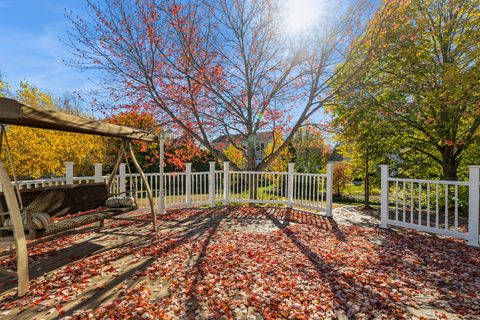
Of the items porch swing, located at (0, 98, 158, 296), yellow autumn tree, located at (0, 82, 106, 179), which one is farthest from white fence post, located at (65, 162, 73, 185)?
yellow autumn tree, located at (0, 82, 106, 179)

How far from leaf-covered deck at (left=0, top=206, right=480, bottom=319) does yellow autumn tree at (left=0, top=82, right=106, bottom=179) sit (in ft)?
23.1

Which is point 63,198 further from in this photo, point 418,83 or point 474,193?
point 418,83

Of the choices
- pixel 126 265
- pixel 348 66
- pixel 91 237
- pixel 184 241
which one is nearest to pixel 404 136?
pixel 348 66

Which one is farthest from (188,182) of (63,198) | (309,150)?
(309,150)

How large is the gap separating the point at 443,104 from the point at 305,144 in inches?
495

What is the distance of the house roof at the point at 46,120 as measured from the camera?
2053mm

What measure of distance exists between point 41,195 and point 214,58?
5.22m

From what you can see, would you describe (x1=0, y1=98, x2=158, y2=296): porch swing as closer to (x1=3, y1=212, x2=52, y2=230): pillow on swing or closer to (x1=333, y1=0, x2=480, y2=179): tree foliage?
(x1=3, y1=212, x2=52, y2=230): pillow on swing

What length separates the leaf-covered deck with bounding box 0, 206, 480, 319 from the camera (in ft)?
6.59

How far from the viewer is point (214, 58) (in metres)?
6.66

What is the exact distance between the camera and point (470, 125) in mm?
6520

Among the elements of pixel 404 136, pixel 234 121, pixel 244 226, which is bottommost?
pixel 244 226

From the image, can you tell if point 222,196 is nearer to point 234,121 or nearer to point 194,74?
point 234,121

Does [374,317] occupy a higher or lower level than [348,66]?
lower
